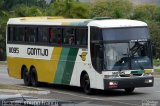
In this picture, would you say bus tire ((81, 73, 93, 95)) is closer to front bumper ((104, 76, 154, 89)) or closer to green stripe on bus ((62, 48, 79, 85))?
green stripe on bus ((62, 48, 79, 85))

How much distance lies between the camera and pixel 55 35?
25703 mm

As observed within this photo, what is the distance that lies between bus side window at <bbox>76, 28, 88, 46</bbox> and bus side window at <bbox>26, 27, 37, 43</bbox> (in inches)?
147

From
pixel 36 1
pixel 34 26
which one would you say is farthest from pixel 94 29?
pixel 36 1

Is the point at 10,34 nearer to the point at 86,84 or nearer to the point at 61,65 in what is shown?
the point at 61,65

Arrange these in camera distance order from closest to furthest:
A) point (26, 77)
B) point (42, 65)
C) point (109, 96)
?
point (109, 96)
point (42, 65)
point (26, 77)

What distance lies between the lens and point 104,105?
1955 cm

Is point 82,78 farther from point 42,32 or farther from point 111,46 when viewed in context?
point 42,32

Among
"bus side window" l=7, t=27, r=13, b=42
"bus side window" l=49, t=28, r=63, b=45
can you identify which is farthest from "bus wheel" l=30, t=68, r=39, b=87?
"bus side window" l=7, t=27, r=13, b=42

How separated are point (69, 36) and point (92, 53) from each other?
2.10 metres

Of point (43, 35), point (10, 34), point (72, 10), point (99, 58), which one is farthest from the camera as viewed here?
point (72, 10)

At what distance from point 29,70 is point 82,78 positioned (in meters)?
4.78

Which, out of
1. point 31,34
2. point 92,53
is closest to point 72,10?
point 31,34

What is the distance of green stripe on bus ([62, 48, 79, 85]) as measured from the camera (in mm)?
24252

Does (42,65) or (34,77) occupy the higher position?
(42,65)
